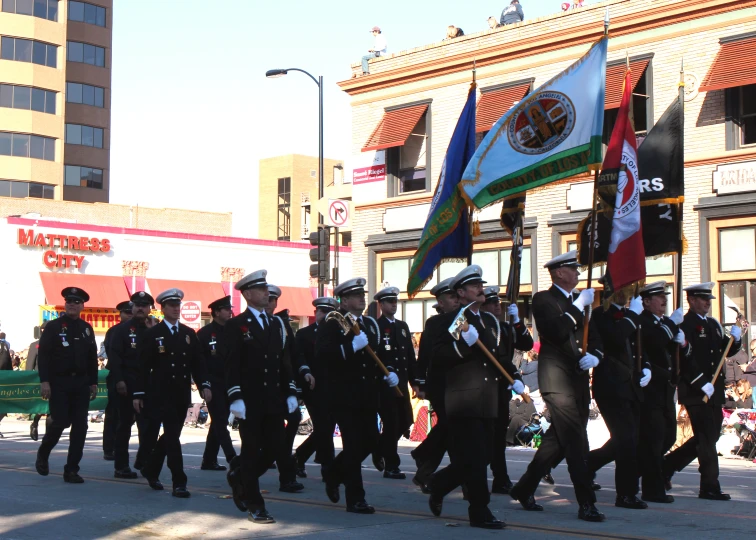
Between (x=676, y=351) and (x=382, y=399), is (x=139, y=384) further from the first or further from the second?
(x=676, y=351)

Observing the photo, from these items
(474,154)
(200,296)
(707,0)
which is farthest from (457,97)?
(200,296)

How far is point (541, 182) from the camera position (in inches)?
448

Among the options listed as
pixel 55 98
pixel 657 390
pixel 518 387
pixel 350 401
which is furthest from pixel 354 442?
pixel 55 98

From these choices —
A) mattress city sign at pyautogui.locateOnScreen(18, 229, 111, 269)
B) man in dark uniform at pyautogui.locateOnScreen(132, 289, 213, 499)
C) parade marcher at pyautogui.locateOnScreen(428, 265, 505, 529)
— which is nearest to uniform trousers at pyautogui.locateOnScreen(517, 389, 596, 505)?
parade marcher at pyautogui.locateOnScreen(428, 265, 505, 529)

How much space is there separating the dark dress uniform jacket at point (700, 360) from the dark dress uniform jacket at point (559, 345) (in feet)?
5.73

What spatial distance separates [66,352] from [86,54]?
63690 mm

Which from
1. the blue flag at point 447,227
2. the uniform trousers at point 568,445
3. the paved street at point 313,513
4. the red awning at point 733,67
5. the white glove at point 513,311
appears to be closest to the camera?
the paved street at point 313,513

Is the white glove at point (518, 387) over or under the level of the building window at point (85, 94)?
under

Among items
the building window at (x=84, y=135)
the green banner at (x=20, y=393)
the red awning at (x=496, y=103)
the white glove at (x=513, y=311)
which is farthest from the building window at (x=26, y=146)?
the white glove at (x=513, y=311)

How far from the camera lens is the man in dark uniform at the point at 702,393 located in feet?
34.9

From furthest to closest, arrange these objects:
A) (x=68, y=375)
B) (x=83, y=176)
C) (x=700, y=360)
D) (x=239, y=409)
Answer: (x=83, y=176)
(x=68, y=375)
(x=700, y=360)
(x=239, y=409)

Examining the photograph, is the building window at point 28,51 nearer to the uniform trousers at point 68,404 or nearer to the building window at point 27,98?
the building window at point 27,98

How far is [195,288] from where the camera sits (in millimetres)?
47094

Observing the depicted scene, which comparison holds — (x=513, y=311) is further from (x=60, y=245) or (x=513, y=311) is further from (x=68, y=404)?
(x=60, y=245)
